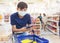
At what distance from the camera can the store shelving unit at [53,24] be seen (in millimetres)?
2948

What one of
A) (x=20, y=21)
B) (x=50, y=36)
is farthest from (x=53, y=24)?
(x=20, y=21)

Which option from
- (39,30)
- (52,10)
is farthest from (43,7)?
(39,30)

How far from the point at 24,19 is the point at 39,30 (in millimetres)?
523

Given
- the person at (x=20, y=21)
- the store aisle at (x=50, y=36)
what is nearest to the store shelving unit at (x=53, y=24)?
the store aisle at (x=50, y=36)

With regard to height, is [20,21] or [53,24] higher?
[20,21]

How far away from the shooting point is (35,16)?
2.89m

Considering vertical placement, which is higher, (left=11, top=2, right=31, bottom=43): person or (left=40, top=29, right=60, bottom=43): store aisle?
(left=11, top=2, right=31, bottom=43): person

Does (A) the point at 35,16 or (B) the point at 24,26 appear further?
(A) the point at 35,16

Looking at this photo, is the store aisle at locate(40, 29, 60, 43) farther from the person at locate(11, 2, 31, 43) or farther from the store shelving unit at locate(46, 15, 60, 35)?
the person at locate(11, 2, 31, 43)

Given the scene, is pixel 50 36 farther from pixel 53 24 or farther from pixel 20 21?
pixel 20 21

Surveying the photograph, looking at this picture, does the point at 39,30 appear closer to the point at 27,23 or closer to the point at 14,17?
the point at 27,23

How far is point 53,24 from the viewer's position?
3035mm

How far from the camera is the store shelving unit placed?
2.95 meters

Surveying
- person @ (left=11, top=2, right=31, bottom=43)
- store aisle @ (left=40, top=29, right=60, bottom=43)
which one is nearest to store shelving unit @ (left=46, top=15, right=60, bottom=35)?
store aisle @ (left=40, top=29, right=60, bottom=43)
